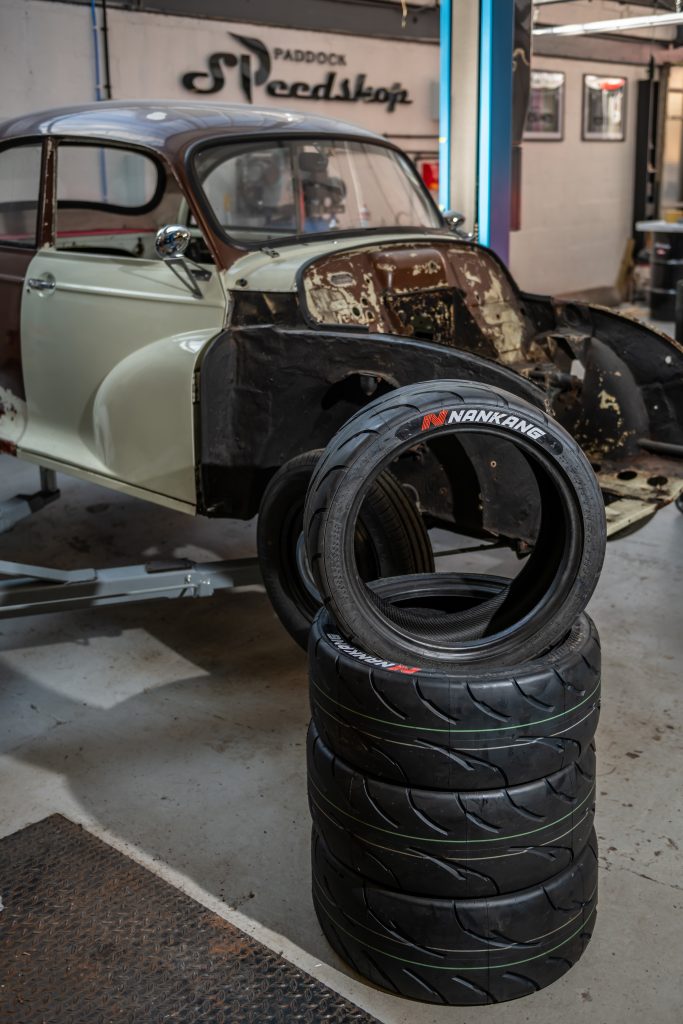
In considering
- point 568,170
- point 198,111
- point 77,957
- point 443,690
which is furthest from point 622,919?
point 568,170

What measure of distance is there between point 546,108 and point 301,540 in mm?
11726

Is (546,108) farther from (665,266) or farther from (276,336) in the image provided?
(276,336)

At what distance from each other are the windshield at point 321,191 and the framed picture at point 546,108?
9100mm

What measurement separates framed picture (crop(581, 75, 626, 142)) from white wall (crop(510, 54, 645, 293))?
0.10 meters

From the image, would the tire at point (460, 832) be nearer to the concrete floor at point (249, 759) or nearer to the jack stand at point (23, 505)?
the concrete floor at point (249, 759)

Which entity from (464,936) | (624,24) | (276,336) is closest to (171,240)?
(276,336)

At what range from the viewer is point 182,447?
3.99 meters

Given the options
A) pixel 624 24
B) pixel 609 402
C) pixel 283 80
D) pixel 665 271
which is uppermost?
pixel 624 24

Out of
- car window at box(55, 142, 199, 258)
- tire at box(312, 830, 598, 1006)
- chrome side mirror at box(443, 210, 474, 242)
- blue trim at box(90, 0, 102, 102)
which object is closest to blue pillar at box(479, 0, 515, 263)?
chrome side mirror at box(443, 210, 474, 242)

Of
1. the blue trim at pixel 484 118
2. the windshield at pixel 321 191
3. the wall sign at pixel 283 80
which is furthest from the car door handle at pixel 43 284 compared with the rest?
the wall sign at pixel 283 80

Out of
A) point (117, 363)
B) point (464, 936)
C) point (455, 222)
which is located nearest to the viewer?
point (464, 936)

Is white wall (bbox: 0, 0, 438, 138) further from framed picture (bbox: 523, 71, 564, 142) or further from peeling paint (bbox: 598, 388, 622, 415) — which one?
peeling paint (bbox: 598, 388, 622, 415)

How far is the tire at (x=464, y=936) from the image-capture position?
2.24m

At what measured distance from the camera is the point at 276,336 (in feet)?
12.1
